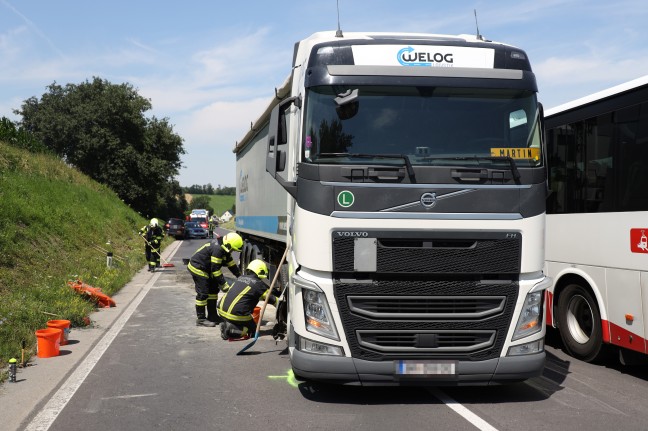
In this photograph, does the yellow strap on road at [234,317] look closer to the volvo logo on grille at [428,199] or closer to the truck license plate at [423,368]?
the truck license plate at [423,368]

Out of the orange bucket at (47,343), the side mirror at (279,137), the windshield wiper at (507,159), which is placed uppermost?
the side mirror at (279,137)

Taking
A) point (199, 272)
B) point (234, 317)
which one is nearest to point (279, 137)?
point (234, 317)

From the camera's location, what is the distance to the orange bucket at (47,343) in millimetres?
7562

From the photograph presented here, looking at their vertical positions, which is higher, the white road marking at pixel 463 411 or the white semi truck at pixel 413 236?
the white semi truck at pixel 413 236

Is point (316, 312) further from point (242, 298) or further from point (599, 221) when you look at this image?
point (599, 221)

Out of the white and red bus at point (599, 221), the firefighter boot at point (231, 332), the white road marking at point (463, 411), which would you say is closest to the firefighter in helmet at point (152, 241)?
the firefighter boot at point (231, 332)

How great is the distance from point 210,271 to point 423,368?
5666mm

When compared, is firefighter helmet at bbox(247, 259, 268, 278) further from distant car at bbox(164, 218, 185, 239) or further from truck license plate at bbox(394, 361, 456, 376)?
distant car at bbox(164, 218, 185, 239)

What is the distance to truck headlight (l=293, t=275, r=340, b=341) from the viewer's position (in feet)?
17.7

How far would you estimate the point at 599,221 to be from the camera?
7.00m

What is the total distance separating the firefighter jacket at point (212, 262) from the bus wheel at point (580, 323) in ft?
16.7

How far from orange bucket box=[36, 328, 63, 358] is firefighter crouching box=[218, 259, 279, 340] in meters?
2.23

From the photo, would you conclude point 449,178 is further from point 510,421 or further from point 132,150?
point 132,150

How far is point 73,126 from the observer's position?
58406 millimetres
